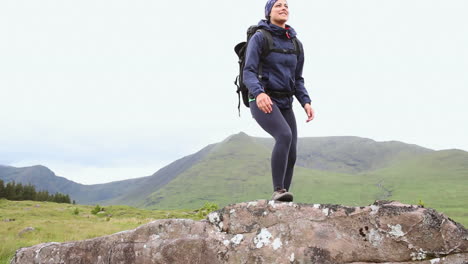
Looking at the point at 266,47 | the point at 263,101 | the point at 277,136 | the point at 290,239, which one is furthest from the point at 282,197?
the point at 266,47

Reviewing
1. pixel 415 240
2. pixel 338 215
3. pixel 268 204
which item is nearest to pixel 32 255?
pixel 268 204

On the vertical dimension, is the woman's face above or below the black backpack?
above

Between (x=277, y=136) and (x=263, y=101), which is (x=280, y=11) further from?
(x=277, y=136)

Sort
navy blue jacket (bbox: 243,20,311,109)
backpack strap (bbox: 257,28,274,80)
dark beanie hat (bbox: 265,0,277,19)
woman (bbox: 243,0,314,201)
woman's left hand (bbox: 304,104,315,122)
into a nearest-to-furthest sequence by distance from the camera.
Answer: woman (bbox: 243,0,314,201), navy blue jacket (bbox: 243,20,311,109), backpack strap (bbox: 257,28,274,80), dark beanie hat (bbox: 265,0,277,19), woman's left hand (bbox: 304,104,315,122)

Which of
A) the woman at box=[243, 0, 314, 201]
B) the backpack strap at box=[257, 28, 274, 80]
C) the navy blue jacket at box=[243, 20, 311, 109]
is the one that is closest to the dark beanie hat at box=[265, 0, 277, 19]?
the woman at box=[243, 0, 314, 201]

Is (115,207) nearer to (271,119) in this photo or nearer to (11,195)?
(11,195)

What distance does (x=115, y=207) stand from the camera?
2768 inches

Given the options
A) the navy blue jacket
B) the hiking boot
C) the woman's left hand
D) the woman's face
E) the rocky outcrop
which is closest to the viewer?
the rocky outcrop

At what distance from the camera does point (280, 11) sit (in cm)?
714

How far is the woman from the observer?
6.53 m

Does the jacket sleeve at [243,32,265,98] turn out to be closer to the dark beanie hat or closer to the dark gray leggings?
the dark gray leggings

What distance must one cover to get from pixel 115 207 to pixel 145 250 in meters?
69.3

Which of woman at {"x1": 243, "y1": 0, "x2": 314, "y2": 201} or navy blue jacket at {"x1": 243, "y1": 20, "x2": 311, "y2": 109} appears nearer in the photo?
woman at {"x1": 243, "y1": 0, "x2": 314, "y2": 201}

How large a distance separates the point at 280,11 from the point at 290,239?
4.43 metres
